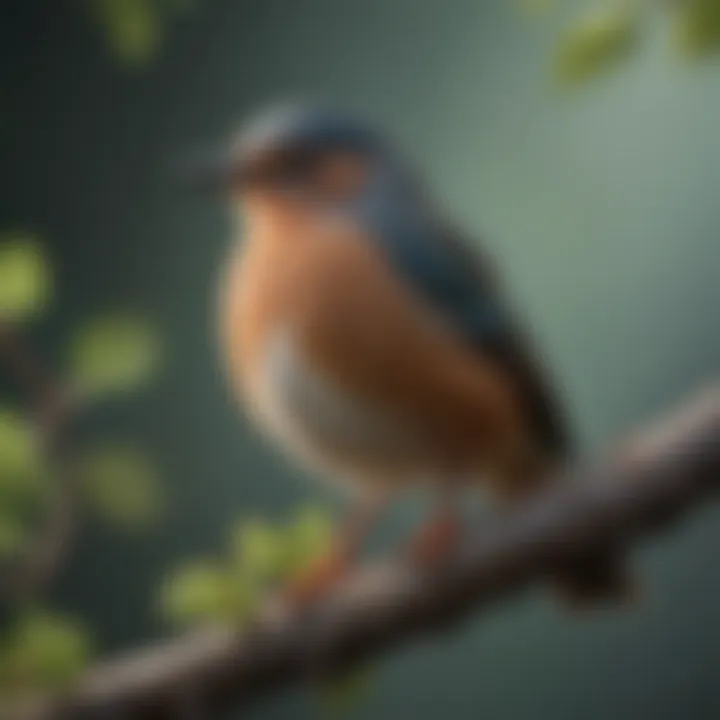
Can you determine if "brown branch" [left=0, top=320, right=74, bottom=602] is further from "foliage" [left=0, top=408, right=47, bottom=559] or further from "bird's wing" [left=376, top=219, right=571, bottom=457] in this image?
"bird's wing" [left=376, top=219, right=571, bottom=457]

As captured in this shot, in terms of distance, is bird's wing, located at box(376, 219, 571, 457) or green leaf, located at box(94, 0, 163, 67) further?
green leaf, located at box(94, 0, 163, 67)

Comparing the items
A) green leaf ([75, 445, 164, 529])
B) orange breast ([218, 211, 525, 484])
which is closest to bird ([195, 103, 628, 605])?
orange breast ([218, 211, 525, 484])

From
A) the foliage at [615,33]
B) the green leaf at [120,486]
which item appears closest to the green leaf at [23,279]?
the green leaf at [120,486]

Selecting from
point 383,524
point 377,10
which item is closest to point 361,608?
point 383,524

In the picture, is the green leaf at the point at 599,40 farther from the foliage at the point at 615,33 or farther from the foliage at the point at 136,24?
the foliage at the point at 136,24

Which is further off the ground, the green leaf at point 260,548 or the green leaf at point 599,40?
the green leaf at point 599,40
